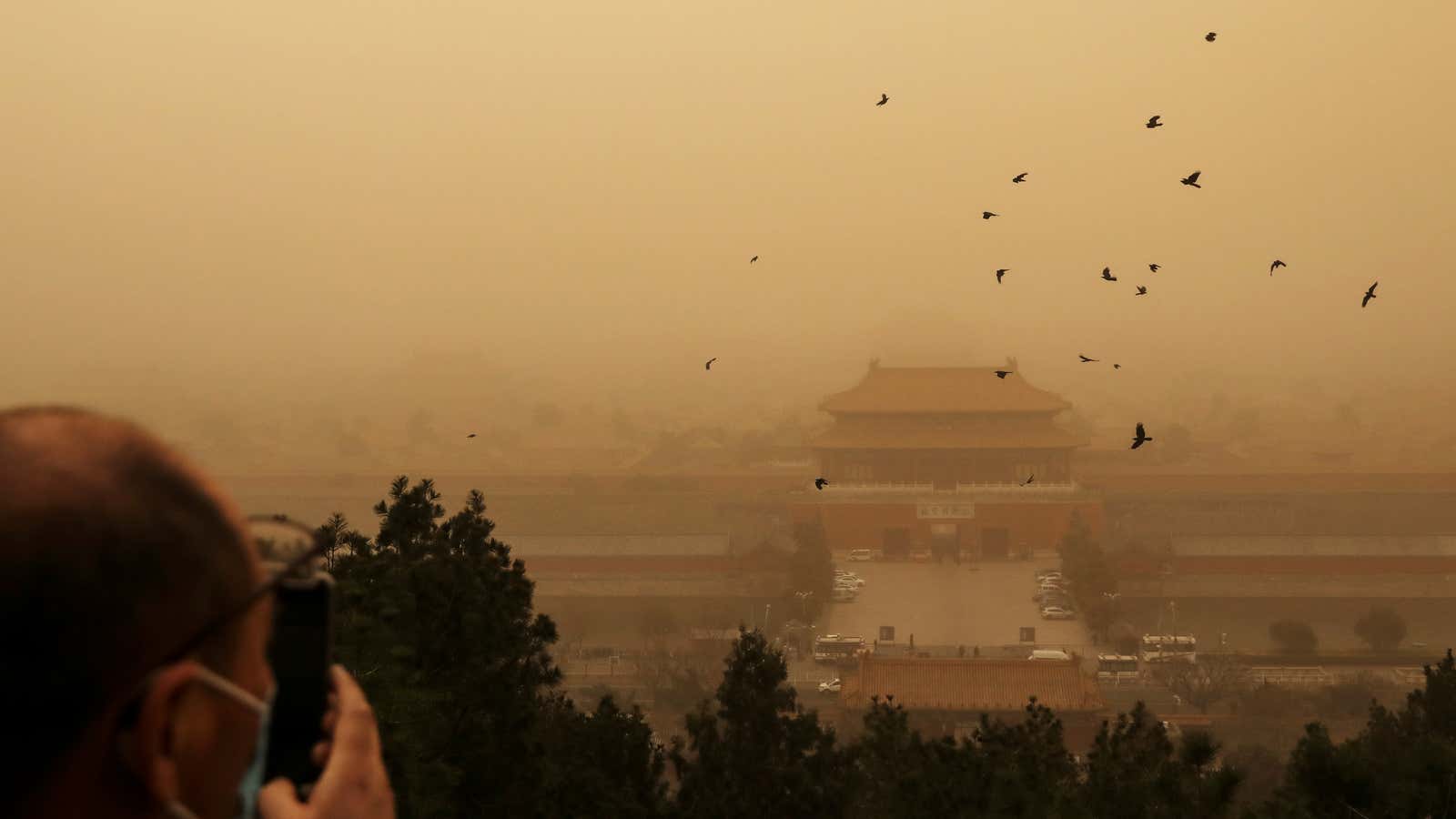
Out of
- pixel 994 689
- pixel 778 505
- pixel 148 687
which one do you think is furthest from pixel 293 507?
pixel 148 687

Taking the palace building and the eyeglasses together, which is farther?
the palace building

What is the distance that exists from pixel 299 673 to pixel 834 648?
60.4 feet

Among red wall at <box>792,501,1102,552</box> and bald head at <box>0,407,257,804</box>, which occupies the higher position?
red wall at <box>792,501,1102,552</box>

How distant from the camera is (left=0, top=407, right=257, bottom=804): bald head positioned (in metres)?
0.57

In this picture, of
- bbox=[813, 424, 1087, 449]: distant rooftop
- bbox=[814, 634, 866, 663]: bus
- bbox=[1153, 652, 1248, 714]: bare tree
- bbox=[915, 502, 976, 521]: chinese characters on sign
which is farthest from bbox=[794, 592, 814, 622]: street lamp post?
bbox=[1153, 652, 1248, 714]: bare tree

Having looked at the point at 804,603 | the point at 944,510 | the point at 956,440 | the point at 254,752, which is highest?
the point at 956,440

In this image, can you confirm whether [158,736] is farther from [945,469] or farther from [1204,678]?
[945,469]

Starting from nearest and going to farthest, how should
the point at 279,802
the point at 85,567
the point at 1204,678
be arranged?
the point at 85,567, the point at 279,802, the point at 1204,678

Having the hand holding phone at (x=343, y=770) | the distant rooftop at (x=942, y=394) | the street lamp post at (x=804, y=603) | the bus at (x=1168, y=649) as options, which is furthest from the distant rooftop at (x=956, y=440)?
the hand holding phone at (x=343, y=770)

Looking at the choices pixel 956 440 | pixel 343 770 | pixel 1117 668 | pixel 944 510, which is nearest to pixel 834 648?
pixel 1117 668

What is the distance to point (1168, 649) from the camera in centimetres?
1786

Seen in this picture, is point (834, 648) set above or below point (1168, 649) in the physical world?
below

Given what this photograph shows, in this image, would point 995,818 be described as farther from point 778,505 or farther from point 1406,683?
point 778,505

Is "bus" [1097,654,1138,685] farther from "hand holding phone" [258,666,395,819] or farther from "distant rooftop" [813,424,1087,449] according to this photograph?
"hand holding phone" [258,666,395,819]
